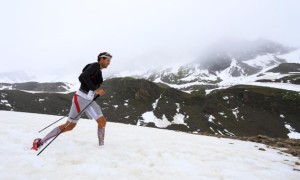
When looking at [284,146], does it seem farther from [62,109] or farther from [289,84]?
[289,84]

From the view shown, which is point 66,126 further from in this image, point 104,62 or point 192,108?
point 192,108

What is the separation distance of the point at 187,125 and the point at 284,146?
388 ft

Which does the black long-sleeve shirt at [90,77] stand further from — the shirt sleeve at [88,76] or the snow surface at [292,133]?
the snow surface at [292,133]

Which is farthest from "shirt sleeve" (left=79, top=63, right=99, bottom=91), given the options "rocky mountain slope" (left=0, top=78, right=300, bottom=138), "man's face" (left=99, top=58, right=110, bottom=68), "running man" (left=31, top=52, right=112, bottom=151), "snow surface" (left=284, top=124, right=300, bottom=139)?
"snow surface" (left=284, top=124, right=300, bottom=139)

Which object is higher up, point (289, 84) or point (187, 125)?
point (289, 84)

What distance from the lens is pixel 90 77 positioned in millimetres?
8688

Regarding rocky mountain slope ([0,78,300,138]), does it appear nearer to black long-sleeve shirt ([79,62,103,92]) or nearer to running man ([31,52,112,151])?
running man ([31,52,112,151])

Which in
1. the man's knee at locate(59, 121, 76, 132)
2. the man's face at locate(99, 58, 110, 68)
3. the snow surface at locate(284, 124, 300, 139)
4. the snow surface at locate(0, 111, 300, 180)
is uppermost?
the man's face at locate(99, 58, 110, 68)

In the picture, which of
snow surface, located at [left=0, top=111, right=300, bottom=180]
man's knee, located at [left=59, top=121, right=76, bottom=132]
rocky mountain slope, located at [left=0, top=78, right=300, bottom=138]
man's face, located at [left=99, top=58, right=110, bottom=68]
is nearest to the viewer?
snow surface, located at [left=0, top=111, right=300, bottom=180]

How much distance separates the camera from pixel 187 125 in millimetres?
131375

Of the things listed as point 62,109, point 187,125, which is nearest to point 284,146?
point 187,125

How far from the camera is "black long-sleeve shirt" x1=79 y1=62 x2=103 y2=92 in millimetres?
8545

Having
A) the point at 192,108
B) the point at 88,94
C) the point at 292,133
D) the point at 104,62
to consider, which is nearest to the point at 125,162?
the point at 88,94

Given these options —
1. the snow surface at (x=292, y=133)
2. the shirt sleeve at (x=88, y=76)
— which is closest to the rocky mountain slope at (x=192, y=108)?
the snow surface at (x=292, y=133)
